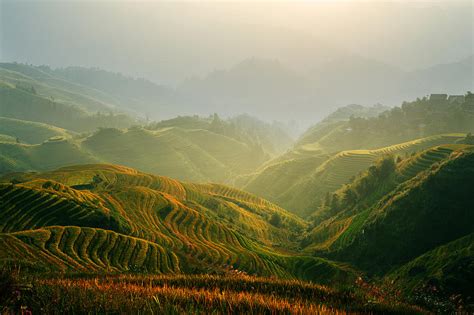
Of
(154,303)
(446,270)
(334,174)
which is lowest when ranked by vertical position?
(334,174)

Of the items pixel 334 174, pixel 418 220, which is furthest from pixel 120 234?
pixel 334 174

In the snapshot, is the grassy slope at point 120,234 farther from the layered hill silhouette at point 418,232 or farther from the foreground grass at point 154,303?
the foreground grass at point 154,303

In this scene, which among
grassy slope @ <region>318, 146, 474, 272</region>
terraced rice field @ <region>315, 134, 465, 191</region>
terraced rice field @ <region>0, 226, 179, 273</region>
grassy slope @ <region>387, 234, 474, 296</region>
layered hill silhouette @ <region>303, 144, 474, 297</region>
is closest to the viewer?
terraced rice field @ <region>0, 226, 179, 273</region>

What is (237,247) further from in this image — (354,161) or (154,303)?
(354,161)

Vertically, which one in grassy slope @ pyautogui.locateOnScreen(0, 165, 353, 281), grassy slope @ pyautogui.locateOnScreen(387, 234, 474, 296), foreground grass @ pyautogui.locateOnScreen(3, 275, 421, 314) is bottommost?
grassy slope @ pyautogui.locateOnScreen(0, 165, 353, 281)

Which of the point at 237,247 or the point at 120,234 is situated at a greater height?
the point at 120,234

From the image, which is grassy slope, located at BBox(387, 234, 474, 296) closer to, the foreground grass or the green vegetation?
the green vegetation

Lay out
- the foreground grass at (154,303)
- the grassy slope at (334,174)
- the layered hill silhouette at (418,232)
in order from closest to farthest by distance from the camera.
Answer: the foreground grass at (154,303) → the layered hill silhouette at (418,232) → the grassy slope at (334,174)

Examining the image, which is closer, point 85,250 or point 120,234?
point 85,250

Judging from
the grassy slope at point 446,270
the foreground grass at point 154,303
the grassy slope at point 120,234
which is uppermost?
the foreground grass at point 154,303

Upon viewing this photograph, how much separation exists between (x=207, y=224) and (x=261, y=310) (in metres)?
79.1

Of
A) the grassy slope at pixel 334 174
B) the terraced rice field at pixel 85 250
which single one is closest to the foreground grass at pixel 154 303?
the terraced rice field at pixel 85 250

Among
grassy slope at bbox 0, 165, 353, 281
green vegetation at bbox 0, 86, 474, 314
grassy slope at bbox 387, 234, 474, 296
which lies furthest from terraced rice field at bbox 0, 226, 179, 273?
grassy slope at bbox 387, 234, 474, 296

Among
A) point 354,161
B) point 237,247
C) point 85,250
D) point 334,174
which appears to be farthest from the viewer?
point 354,161
